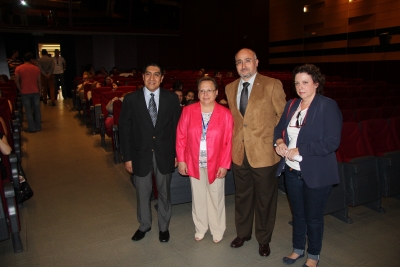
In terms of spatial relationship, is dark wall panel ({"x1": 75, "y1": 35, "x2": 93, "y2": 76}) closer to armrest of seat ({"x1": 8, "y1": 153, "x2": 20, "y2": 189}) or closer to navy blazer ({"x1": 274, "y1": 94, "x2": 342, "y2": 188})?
armrest of seat ({"x1": 8, "y1": 153, "x2": 20, "y2": 189})

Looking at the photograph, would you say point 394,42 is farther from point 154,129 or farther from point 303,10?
point 154,129

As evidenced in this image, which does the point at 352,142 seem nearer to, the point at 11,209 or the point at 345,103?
the point at 345,103

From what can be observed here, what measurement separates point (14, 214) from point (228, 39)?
15.2m

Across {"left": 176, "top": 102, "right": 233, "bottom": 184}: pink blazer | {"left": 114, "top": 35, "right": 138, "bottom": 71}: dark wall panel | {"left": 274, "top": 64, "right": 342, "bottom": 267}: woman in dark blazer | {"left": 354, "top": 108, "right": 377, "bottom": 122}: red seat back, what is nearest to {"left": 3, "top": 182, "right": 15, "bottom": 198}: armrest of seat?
{"left": 176, "top": 102, "right": 233, "bottom": 184}: pink blazer

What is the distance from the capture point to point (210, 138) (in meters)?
2.38

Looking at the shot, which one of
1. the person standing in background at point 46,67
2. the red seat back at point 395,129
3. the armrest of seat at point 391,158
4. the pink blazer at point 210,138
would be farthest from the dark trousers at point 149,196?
the person standing in background at point 46,67

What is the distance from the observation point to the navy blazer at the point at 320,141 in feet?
6.48

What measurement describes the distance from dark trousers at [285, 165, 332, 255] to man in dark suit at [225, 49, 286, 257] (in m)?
0.18

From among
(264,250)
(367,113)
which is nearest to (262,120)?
(264,250)

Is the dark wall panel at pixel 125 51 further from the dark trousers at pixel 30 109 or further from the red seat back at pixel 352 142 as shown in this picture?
the red seat back at pixel 352 142

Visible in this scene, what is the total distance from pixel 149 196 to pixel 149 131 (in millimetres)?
567

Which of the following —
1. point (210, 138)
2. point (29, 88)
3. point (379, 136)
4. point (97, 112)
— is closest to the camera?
point (210, 138)

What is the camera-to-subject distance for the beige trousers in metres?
2.54

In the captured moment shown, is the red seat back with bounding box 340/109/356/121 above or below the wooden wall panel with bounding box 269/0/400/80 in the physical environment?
below
